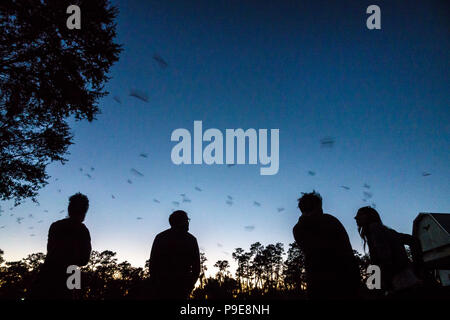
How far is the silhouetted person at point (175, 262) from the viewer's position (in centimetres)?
349

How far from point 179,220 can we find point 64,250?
62.7 inches

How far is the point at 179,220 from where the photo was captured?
3896 mm

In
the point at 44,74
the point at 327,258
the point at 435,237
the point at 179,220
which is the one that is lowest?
the point at 435,237

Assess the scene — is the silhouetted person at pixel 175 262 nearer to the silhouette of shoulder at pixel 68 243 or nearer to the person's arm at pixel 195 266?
the person's arm at pixel 195 266

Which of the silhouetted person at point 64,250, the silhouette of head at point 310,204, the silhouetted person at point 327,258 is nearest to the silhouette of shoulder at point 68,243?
the silhouetted person at point 64,250

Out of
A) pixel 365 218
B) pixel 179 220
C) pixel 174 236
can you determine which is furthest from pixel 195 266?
pixel 365 218

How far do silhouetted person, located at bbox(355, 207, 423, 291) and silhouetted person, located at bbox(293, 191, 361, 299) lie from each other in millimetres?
504

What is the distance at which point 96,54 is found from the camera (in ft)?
31.0

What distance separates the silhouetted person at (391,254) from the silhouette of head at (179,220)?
2.78 metres

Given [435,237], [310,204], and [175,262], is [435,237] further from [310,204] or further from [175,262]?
[175,262]

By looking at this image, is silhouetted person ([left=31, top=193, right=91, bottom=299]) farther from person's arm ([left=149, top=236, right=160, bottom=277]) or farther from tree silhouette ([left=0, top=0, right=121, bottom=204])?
tree silhouette ([left=0, top=0, right=121, bottom=204])

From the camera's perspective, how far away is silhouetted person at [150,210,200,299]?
349cm

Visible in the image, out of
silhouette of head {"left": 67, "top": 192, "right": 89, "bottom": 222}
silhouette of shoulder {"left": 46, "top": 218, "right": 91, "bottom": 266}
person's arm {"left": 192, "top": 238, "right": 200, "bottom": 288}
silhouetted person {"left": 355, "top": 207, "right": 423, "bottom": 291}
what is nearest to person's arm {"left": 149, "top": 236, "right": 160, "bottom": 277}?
person's arm {"left": 192, "top": 238, "right": 200, "bottom": 288}

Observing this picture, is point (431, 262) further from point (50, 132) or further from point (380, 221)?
point (50, 132)
